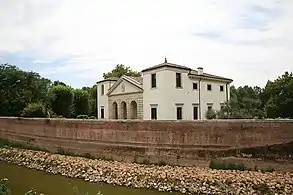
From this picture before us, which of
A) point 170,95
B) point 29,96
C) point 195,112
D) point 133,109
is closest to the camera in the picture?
point 170,95

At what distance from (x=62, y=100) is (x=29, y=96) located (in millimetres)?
5012

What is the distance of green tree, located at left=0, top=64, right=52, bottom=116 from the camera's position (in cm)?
3136

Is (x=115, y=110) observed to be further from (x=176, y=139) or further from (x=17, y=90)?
(x=176, y=139)

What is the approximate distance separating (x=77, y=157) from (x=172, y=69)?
9854 mm

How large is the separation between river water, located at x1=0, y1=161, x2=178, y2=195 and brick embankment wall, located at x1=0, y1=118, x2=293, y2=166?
2.88 meters

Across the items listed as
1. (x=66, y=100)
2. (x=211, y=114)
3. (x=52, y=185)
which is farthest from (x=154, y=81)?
(x=66, y=100)

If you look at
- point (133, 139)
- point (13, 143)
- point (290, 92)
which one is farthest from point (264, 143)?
point (13, 143)

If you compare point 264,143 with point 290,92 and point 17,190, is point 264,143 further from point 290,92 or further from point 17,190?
point 290,92

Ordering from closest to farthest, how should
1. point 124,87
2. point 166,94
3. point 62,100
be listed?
point 166,94
point 124,87
point 62,100

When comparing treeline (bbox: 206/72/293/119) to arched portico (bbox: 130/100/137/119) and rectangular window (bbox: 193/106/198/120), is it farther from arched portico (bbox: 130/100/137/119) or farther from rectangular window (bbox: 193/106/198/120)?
arched portico (bbox: 130/100/137/119)

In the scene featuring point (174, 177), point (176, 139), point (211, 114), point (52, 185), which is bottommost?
point (52, 185)

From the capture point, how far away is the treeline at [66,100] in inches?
950

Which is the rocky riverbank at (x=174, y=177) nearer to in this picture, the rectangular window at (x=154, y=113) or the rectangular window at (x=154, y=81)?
the rectangular window at (x=154, y=113)

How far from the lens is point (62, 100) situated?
36.5m
